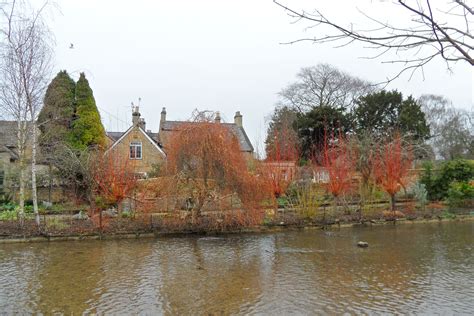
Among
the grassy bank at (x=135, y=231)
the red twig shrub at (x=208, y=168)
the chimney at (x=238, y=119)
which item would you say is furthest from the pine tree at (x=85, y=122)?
the chimney at (x=238, y=119)

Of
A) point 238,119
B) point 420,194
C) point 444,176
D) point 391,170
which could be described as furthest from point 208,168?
point 238,119

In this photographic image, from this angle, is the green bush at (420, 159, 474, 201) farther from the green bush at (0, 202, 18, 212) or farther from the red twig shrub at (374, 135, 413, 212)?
the green bush at (0, 202, 18, 212)

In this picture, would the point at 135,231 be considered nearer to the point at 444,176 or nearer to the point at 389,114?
the point at 444,176

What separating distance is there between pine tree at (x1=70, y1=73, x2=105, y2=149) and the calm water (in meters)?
13.3

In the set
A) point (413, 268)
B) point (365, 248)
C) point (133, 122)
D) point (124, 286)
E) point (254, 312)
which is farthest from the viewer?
point (133, 122)

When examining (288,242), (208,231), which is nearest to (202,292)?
(288,242)

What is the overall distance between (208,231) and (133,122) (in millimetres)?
19667

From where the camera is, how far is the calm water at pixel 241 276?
24.0 ft

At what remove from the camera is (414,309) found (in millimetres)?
7016

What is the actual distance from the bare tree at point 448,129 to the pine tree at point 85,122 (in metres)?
32.9

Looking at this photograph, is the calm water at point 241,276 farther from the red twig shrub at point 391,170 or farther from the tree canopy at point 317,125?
the tree canopy at point 317,125

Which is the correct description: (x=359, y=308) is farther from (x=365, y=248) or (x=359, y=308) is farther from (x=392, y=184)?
(x=392, y=184)

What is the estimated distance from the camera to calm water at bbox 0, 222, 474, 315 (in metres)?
7.32

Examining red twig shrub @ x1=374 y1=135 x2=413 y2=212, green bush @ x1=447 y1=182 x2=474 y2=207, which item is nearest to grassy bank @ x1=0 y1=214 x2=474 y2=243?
red twig shrub @ x1=374 y1=135 x2=413 y2=212
